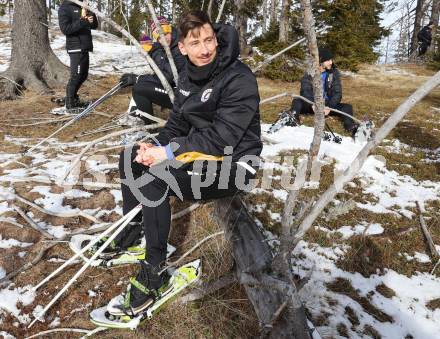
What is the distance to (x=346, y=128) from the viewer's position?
271 inches

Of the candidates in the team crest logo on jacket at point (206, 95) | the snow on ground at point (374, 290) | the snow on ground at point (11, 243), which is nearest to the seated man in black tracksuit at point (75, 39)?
the snow on ground at point (11, 243)

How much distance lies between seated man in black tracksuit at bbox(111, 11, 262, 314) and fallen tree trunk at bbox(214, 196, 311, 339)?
34cm

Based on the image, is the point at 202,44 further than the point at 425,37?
No

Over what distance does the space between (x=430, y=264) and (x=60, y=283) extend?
11.2 ft

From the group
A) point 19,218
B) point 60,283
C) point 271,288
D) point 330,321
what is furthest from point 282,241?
point 19,218

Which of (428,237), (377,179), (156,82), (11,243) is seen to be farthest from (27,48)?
(428,237)

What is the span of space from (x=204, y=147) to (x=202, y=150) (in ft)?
0.09

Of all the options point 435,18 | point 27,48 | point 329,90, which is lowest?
point 329,90

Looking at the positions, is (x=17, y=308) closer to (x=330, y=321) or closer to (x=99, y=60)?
(x=330, y=321)

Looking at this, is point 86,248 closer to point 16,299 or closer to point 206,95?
point 16,299

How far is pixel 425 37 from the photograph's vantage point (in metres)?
18.4

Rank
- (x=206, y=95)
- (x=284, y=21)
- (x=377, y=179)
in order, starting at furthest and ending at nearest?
(x=284, y=21)
(x=377, y=179)
(x=206, y=95)

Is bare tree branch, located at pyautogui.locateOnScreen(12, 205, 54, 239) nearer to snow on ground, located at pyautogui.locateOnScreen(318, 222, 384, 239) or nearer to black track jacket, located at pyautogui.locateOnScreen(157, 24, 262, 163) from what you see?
black track jacket, located at pyautogui.locateOnScreen(157, 24, 262, 163)

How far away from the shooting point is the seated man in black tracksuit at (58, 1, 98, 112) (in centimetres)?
633
